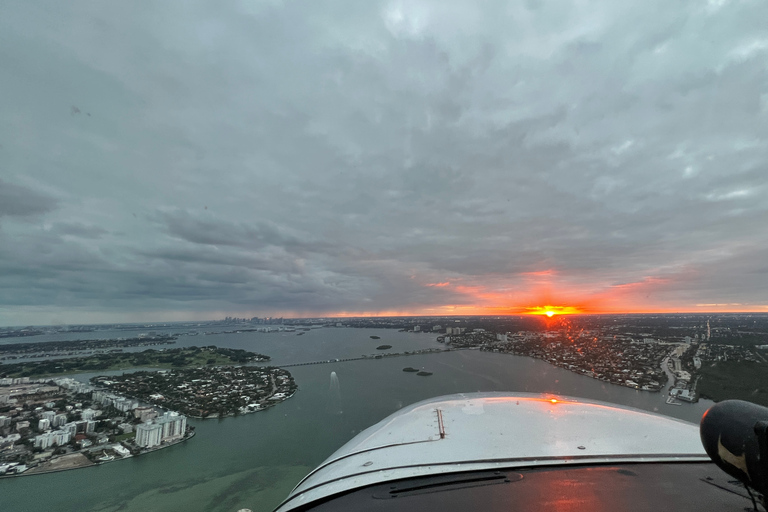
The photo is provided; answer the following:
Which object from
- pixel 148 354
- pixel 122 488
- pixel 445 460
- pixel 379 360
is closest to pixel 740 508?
pixel 445 460

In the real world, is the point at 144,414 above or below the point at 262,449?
above

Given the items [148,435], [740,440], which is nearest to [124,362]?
[148,435]

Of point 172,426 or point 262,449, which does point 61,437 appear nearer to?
point 172,426

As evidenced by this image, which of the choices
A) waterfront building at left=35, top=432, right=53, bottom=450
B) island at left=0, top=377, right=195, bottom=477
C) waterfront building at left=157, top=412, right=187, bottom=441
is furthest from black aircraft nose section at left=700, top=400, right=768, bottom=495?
waterfront building at left=35, top=432, right=53, bottom=450

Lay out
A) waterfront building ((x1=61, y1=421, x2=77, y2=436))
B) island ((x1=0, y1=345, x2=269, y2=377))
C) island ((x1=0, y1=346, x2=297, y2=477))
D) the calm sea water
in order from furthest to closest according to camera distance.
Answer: island ((x1=0, y1=345, x2=269, y2=377)) → waterfront building ((x1=61, y1=421, x2=77, y2=436)) → island ((x1=0, y1=346, x2=297, y2=477)) → the calm sea water

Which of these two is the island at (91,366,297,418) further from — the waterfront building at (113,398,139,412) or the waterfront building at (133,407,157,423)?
the waterfront building at (133,407,157,423)

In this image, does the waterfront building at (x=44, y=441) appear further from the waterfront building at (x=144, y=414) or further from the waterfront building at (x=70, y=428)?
the waterfront building at (x=144, y=414)

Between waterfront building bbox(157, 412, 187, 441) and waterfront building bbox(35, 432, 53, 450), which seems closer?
waterfront building bbox(35, 432, 53, 450)
